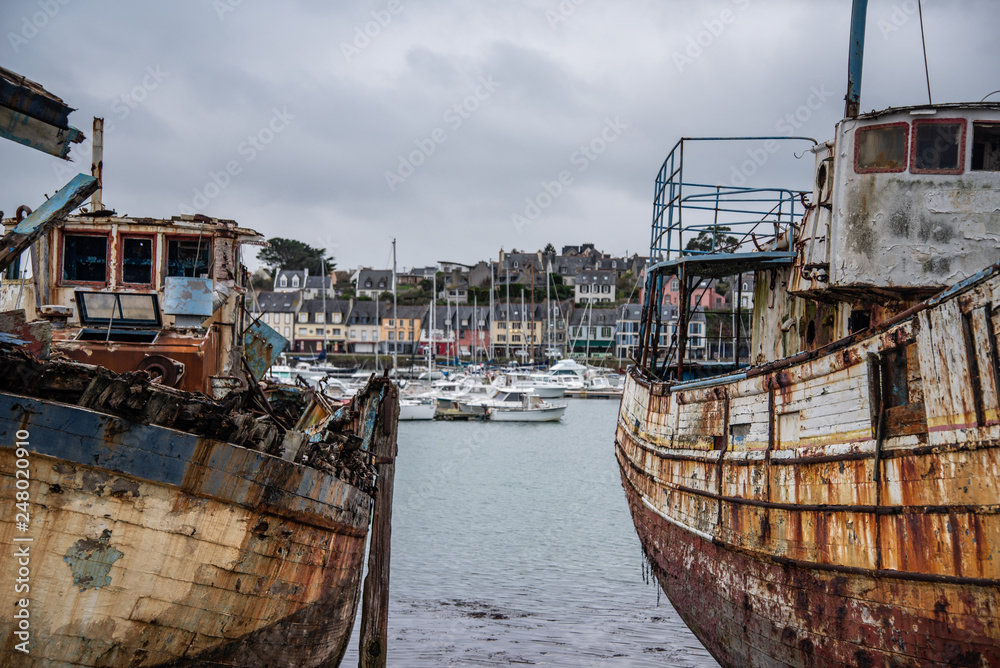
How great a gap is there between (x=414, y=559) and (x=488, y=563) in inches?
66.7

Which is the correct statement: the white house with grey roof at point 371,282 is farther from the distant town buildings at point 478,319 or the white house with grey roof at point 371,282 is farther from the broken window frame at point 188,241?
the broken window frame at point 188,241

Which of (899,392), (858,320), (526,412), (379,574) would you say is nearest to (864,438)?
(899,392)

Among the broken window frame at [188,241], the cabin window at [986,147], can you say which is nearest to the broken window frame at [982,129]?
the cabin window at [986,147]

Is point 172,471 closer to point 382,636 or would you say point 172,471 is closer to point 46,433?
point 46,433

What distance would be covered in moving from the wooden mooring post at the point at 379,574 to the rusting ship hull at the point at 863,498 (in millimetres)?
3993

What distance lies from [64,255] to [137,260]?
3.07 feet

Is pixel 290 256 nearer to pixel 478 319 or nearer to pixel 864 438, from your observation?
pixel 478 319

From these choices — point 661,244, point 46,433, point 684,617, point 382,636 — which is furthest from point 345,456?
point 661,244

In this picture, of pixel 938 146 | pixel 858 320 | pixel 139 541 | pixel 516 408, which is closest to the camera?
pixel 139 541

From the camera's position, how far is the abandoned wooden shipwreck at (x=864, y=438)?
275 inches

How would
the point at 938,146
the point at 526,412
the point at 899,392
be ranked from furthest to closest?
1. the point at 526,412
2. the point at 938,146
3. the point at 899,392

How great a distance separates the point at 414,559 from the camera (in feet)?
66.5

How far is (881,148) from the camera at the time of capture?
32.7 feet

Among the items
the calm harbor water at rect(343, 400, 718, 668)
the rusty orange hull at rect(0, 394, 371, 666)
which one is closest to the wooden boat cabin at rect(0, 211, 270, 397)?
the rusty orange hull at rect(0, 394, 371, 666)
